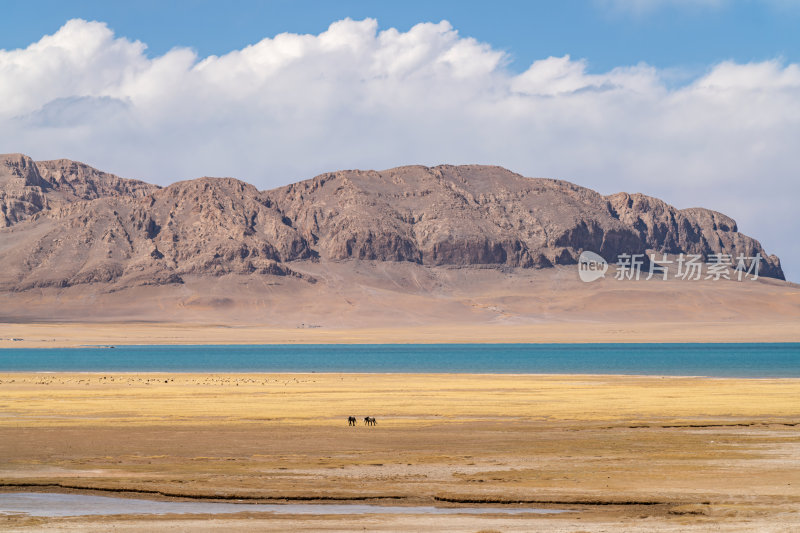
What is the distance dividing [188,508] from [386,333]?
164 metres

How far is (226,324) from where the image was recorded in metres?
199

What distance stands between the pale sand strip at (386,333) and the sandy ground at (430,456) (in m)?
109

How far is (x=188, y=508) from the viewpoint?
1750 cm

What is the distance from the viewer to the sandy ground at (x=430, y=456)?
16.5m

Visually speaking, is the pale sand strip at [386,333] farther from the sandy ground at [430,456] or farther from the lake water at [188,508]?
the lake water at [188,508]

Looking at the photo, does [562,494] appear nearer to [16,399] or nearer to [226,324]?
[16,399]

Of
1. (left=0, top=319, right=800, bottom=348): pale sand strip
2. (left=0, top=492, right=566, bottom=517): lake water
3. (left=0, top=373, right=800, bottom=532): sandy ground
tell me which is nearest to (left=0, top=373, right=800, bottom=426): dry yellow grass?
(left=0, top=373, right=800, bottom=532): sandy ground

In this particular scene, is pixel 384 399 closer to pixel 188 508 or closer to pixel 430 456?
pixel 430 456

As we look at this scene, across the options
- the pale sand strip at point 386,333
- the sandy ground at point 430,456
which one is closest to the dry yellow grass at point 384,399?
the sandy ground at point 430,456

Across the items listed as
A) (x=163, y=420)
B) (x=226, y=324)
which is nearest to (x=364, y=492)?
(x=163, y=420)

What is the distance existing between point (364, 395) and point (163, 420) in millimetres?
13760

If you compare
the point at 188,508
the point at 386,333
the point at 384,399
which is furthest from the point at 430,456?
the point at 386,333

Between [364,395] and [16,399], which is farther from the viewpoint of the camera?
[364,395]

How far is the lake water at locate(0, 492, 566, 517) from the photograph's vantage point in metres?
17.1
